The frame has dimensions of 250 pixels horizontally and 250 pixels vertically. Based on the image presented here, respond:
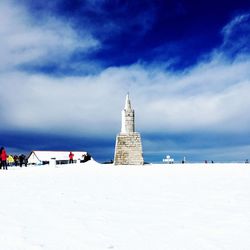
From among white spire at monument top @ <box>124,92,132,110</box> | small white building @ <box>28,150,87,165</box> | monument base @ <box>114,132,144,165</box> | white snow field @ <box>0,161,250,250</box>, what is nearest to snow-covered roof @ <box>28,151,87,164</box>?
small white building @ <box>28,150,87,165</box>

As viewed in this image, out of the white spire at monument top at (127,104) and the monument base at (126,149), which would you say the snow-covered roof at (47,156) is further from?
the white spire at monument top at (127,104)

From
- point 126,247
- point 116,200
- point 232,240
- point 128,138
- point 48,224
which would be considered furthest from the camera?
point 128,138

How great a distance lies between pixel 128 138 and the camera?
150 ft

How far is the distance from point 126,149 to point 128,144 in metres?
0.67

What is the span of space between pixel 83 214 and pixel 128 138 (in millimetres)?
37029

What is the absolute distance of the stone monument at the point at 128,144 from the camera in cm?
4553

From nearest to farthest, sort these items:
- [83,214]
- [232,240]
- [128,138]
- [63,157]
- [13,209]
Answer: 1. [232,240]
2. [83,214]
3. [13,209]
4. [128,138]
5. [63,157]

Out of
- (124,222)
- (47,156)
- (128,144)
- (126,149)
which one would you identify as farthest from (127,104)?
(124,222)

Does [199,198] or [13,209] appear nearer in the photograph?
[13,209]

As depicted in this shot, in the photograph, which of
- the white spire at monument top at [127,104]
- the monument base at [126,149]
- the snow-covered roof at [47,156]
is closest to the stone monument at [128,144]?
the monument base at [126,149]

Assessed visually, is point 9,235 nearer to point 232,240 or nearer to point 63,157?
point 232,240

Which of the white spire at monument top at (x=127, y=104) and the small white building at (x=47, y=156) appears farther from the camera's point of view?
the small white building at (x=47, y=156)

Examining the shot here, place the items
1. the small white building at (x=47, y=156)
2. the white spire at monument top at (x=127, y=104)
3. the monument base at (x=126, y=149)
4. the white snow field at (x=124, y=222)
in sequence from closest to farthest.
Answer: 1. the white snow field at (x=124, y=222)
2. the monument base at (x=126, y=149)
3. the white spire at monument top at (x=127, y=104)
4. the small white building at (x=47, y=156)

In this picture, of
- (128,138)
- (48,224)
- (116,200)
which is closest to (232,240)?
(48,224)
